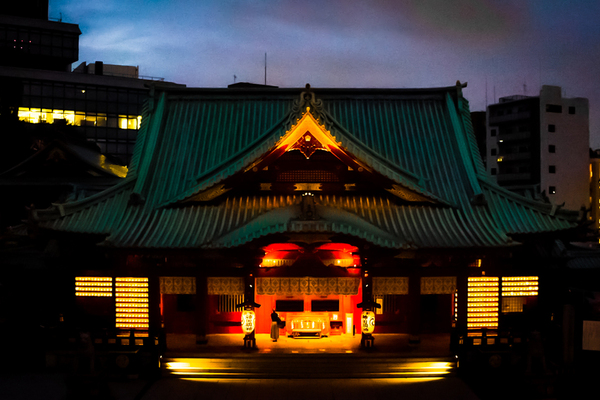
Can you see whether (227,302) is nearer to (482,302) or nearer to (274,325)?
(274,325)

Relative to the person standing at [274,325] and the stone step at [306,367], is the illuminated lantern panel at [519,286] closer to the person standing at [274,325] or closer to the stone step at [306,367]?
the stone step at [306,367]

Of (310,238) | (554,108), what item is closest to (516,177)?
(554,108)

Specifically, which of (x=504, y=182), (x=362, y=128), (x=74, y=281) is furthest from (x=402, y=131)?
(x=504, y=182)

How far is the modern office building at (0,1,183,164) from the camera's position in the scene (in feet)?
182

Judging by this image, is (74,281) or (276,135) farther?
(74,281)

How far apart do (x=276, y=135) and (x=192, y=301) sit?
8.20 meters

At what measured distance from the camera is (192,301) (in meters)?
19.7

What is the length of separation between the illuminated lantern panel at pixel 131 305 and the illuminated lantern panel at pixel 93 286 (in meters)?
0.34

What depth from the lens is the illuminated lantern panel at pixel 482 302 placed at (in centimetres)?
1725

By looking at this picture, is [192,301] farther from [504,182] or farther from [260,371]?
[504,182]

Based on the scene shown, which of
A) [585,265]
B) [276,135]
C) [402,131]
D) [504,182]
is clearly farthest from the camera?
[504,182]

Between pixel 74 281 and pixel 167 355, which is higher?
pixel 74 281

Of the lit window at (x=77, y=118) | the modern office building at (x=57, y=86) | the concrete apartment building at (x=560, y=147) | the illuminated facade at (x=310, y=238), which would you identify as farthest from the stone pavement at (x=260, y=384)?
the concrete apartment building at (x=560, y=147)

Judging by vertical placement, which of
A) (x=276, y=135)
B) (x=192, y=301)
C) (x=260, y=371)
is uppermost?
(x=276, y=135)
